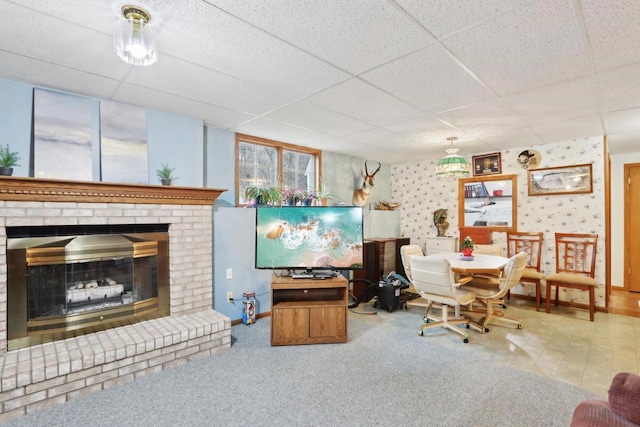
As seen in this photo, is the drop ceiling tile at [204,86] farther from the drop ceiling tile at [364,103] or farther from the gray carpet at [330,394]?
the gray carpet at [330,394]

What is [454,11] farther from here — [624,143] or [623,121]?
[624,143]

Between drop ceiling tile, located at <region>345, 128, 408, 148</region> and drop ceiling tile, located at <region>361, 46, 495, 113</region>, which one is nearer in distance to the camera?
drop ceiling tile, located at <region>361, 46, 495, 113</region>

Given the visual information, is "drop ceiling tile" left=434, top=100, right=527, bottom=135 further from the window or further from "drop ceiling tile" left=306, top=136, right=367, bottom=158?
the window

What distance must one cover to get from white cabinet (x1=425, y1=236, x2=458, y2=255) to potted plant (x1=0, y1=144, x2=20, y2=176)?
205 inches

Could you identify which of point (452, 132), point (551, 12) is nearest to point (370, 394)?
point (551, 12)

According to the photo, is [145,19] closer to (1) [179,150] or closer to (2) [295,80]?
(2) [295,80]

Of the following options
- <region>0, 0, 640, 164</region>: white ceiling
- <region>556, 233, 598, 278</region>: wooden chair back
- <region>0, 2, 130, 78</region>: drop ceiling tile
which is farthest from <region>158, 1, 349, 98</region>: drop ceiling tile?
<region>556, 233, 598, 278</region>: wooden chair back

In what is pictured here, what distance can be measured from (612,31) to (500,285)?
233cm

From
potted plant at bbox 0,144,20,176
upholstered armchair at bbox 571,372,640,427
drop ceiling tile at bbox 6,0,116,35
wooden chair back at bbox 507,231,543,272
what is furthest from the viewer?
wooden chair back at bbox 507,231,543,272

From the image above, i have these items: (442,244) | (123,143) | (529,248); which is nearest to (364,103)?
(123,143)

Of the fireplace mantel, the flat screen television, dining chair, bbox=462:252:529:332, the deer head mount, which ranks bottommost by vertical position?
dining chair, bbox=462:252:529:332

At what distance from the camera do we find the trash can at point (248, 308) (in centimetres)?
340

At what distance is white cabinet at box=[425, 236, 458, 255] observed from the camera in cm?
499

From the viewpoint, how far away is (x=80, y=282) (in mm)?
2539
